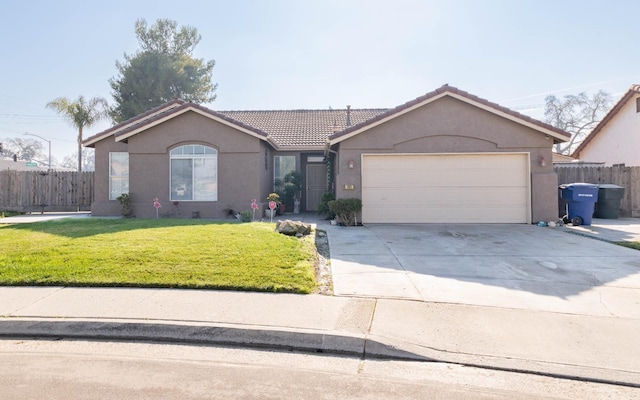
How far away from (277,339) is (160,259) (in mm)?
3597

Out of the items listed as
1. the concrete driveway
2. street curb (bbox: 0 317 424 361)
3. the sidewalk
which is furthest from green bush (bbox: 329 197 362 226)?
street curb (bbox: 0 317 424 361)

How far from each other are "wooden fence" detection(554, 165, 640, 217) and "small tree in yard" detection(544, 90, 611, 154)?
1210 inches

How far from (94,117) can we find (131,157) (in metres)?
14.9

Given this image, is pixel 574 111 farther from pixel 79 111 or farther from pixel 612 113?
pixel 79 111

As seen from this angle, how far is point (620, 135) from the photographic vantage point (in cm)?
2000

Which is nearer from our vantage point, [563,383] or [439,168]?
[563,383]

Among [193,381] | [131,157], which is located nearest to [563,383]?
[193,381]

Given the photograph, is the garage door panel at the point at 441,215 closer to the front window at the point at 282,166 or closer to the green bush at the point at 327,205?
the green bush at the point at 327,205

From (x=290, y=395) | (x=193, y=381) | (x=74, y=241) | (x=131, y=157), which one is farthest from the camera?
(x=131, y=157)

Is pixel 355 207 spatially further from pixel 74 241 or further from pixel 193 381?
pixel 193 381

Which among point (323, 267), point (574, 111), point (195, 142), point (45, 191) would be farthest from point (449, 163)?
point (574, 111)

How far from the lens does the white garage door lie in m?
12.7

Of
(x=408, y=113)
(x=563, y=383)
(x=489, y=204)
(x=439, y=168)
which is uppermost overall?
(x=408, y=113)

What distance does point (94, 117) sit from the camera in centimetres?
2608
